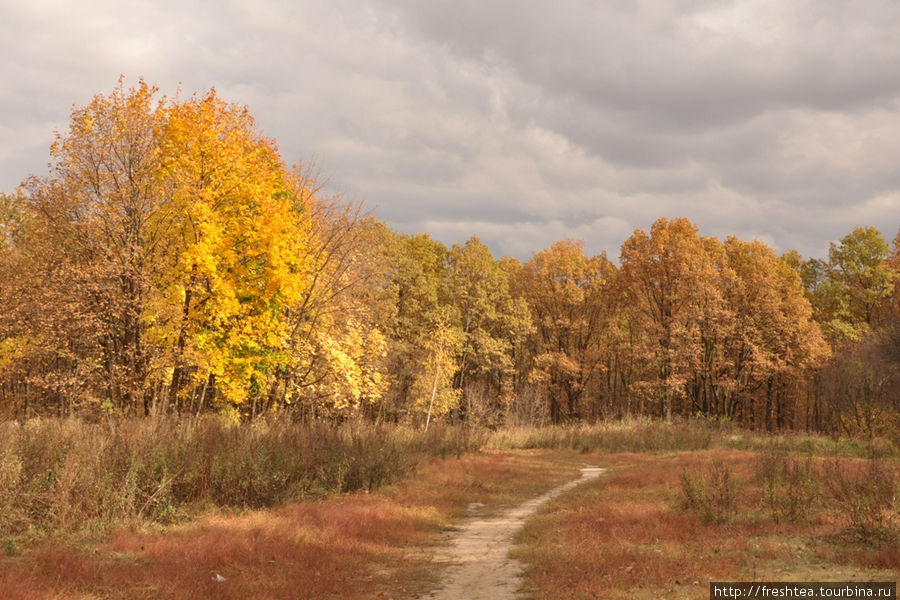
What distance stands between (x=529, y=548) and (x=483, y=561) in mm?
1067

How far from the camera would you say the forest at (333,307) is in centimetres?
2138

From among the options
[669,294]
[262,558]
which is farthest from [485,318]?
[262,558]

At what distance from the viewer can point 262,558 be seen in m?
10.9

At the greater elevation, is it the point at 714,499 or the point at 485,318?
the point at 485,318

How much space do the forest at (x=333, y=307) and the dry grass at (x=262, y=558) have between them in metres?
7.09

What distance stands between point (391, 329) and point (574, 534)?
37.1m

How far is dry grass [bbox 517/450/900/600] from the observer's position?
370 inches

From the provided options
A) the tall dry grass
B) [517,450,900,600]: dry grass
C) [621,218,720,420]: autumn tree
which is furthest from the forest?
[517,450,900,600]: dry grass

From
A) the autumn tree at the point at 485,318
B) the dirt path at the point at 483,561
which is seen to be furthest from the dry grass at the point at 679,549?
the autumn tree at the point at 485,318

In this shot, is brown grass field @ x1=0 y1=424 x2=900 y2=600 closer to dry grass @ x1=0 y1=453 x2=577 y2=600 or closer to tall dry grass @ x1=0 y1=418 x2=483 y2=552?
dry grass @ x1=0 y1=453 x2=577 y2=600

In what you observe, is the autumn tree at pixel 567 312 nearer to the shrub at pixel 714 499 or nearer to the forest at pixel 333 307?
the forest at pixel 333 307

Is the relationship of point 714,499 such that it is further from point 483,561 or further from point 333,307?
point 333,307

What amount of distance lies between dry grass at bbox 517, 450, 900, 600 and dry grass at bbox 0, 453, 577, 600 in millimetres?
2551

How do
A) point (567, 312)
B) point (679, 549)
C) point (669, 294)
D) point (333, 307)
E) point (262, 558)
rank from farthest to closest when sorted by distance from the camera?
point (567, 312) < point (669, 294) < point (333, 307) < point (679, 549) < point (262, 558)
